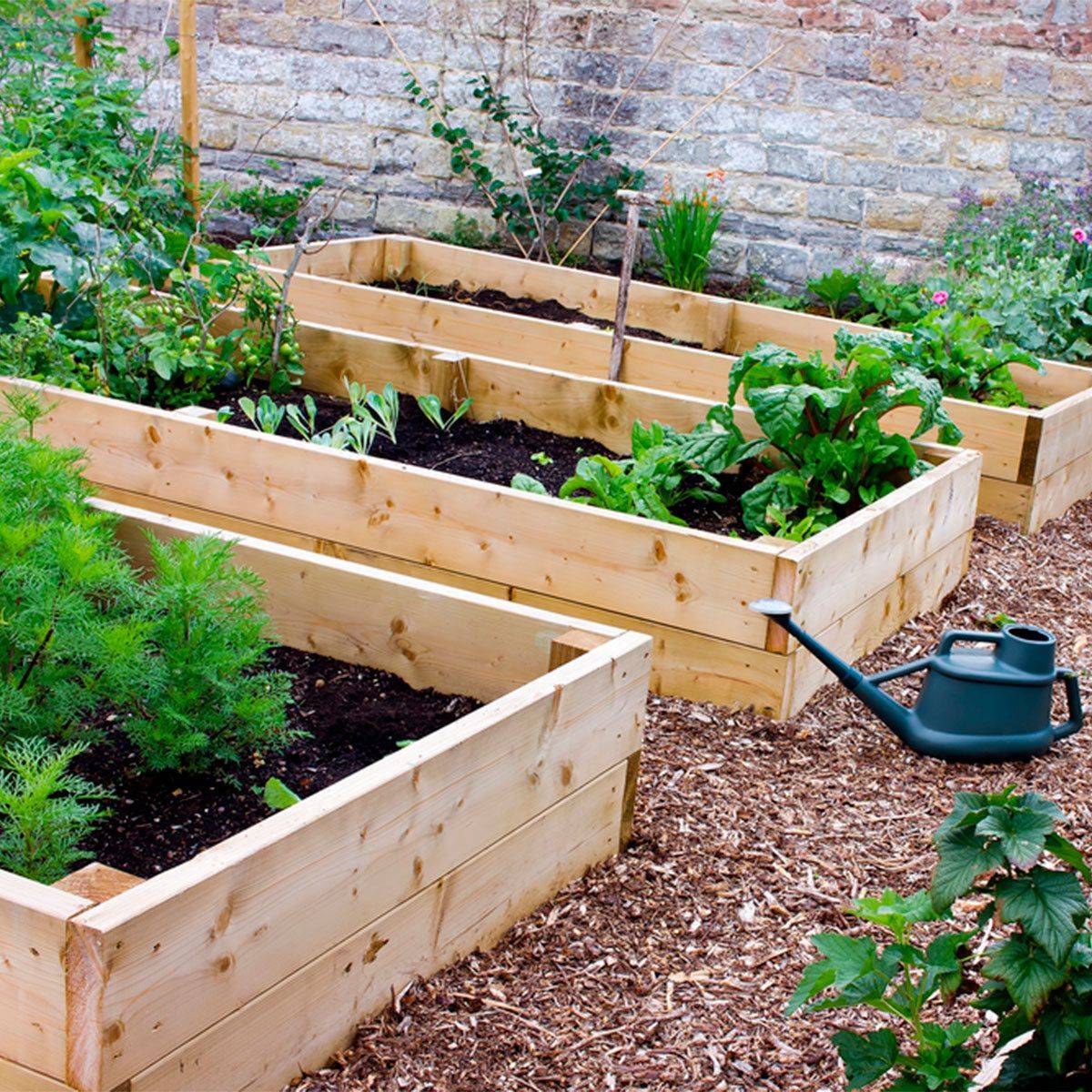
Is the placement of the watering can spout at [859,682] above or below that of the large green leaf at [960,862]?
below

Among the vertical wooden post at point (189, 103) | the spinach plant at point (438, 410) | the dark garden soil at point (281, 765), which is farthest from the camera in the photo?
the vertical wooden post at point (189, 103)

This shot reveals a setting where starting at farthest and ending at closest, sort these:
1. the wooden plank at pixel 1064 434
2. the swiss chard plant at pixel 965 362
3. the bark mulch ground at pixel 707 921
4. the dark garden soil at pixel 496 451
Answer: the swiss chard plant at pixel 965 362, the wooden plank at pixel 1064 434, the dark garden soil at pixel 496 451, the bark mulch ground at pixel 707 921

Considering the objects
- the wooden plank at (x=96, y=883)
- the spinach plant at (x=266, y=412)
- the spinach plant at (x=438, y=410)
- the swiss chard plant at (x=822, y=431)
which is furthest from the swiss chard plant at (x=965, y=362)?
the wooden plank at (x=96, y=883)

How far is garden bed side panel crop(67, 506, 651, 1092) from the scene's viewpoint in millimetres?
1751

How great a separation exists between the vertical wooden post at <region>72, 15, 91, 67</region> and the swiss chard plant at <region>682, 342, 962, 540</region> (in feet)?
11.7

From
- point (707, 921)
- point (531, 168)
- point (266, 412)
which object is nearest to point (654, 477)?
point (266, 412)

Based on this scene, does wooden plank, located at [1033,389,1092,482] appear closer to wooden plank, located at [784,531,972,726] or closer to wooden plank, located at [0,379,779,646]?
wooden plank, located at [784,531,972,726]

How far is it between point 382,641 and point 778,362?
61.9 inches

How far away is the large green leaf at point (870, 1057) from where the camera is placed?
1783 mm

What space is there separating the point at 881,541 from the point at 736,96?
417 centimetres

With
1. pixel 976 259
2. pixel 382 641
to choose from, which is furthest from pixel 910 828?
pixel 976 259

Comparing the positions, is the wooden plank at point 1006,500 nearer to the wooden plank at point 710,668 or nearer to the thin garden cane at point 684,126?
the wooden plank at point 710,668

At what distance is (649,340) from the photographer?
5652mm

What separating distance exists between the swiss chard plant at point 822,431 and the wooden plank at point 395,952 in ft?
4.42
